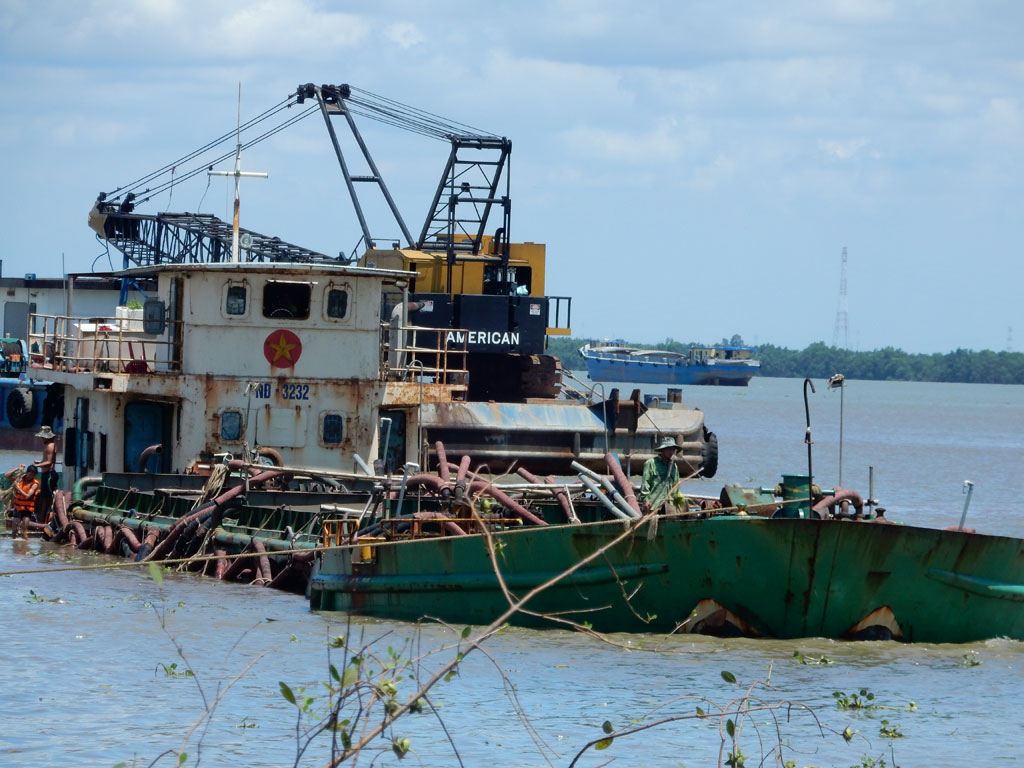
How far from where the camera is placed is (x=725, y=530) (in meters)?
14.7

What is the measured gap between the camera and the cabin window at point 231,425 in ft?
71.8

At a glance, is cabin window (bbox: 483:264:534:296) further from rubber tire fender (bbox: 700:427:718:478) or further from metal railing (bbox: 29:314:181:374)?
metal railing (bbox: 29:314:181:374)

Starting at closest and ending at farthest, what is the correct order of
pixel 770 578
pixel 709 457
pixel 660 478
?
pixel 770 578 → pixel 660 478 → pixel 709 457

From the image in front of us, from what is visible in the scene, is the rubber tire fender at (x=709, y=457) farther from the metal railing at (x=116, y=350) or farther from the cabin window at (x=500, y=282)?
the metal railing at (x=116, y=350)

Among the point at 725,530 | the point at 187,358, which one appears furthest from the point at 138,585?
the point at 725,530

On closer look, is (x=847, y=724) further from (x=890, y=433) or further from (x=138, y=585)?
(x=890, y=433)

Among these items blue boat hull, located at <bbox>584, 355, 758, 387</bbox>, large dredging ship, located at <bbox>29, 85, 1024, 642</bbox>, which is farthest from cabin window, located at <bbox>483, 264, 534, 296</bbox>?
blue boat hull, located at <bbox>584, 355, 758, 387</bbox>

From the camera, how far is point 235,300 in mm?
22062

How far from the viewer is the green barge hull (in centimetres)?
1460

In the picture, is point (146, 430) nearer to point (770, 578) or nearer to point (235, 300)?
point (235, 300)

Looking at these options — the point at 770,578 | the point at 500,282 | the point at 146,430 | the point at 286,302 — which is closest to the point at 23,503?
the point at 146,430

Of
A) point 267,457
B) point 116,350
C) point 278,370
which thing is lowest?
point 267,457

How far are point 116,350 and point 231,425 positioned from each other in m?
4.12

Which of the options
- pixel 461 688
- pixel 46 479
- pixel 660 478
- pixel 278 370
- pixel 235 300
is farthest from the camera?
pixel 46 479
